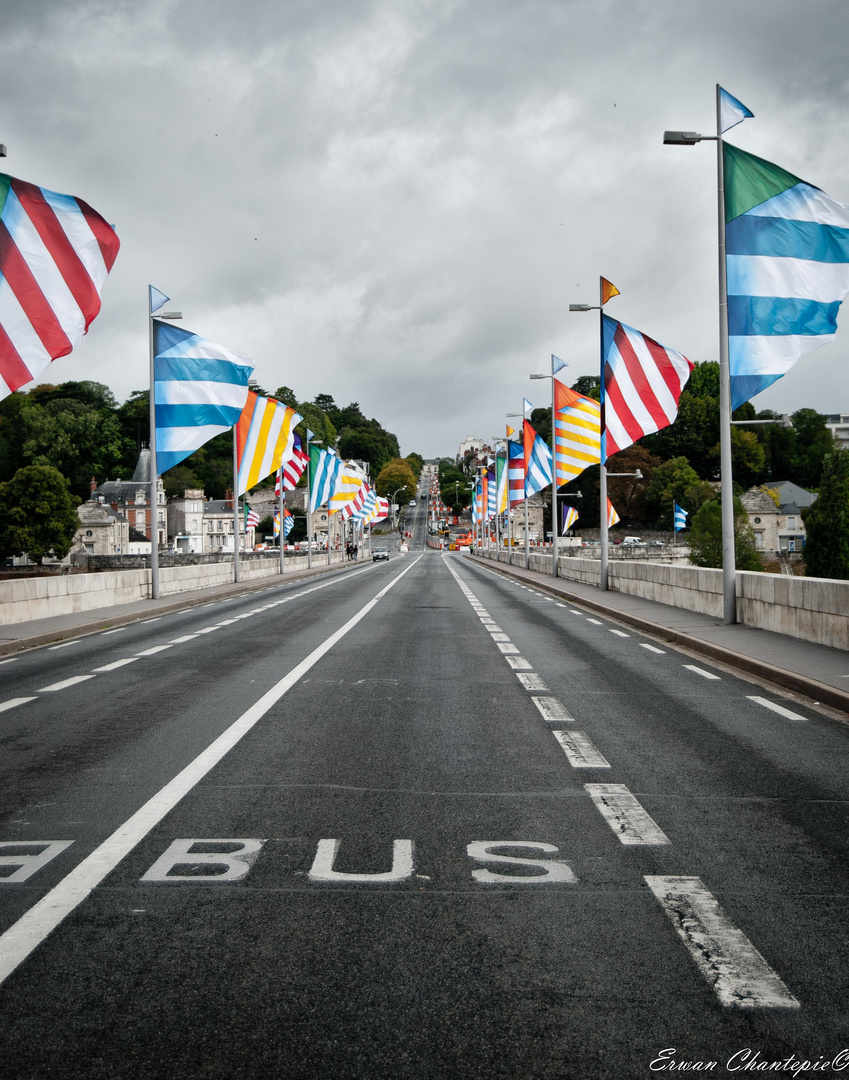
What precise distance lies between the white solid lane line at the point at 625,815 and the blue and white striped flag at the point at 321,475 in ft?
152

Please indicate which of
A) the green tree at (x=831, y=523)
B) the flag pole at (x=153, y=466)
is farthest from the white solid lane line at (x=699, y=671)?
the green tree at (x=831, y=523)

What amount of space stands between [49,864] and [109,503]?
14739 cm

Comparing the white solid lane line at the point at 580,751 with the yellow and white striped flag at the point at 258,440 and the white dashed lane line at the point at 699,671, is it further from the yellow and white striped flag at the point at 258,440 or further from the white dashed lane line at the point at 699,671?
the yellow and white striped flag at the point at 258,440

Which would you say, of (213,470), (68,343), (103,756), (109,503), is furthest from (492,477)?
(213,470)

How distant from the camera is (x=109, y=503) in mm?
144750

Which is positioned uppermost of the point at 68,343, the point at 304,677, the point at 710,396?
the point at 710,396

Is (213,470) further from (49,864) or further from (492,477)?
(49,864)

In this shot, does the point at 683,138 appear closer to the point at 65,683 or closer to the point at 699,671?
the point at 699,671

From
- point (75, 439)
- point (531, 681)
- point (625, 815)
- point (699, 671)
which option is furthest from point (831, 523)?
point (75, 439)

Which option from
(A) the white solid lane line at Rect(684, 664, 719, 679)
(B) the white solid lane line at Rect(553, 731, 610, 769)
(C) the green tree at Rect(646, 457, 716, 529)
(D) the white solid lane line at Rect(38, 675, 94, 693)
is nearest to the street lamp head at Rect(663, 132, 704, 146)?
(A) the white solid lane line at Rect(684, 664, 719, 679)

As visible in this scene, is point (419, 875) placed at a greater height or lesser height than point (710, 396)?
lesser

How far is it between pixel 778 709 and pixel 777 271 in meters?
8.35

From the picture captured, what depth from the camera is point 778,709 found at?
9.20 meters

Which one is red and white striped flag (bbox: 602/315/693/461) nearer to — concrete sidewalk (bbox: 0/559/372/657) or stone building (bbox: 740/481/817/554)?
concrete sidewalk (bbox: 0/559/372/657)
